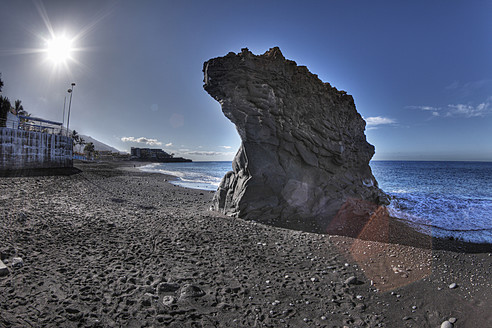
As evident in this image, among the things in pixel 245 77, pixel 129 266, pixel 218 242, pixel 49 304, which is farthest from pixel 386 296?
pixel 245 77

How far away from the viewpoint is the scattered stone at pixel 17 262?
5.07 m

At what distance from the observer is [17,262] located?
5.14 metres

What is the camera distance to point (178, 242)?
7.07 metres

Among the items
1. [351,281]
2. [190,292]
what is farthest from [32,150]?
[351,281]

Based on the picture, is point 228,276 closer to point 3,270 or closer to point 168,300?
point 168,300

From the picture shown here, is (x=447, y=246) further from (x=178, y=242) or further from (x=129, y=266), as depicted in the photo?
(x=129, y=266)

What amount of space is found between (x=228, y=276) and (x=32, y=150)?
3327 centimetres

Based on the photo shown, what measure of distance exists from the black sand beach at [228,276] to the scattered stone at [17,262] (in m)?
0.03

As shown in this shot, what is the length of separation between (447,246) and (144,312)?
375 inches

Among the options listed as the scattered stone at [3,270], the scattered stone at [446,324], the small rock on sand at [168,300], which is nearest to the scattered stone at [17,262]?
the scattered stone at [3,270]

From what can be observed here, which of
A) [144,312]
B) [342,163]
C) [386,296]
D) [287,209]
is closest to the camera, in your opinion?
[144,312]

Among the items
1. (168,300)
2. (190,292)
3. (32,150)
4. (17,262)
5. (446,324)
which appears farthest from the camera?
(32,150)

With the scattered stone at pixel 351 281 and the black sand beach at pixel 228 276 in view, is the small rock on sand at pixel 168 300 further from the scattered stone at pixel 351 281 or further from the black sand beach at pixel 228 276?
the scattered stone at pixel 351 281

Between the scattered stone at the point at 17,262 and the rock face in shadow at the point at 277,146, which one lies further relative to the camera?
the rock face in shadow at the point at 277,146
